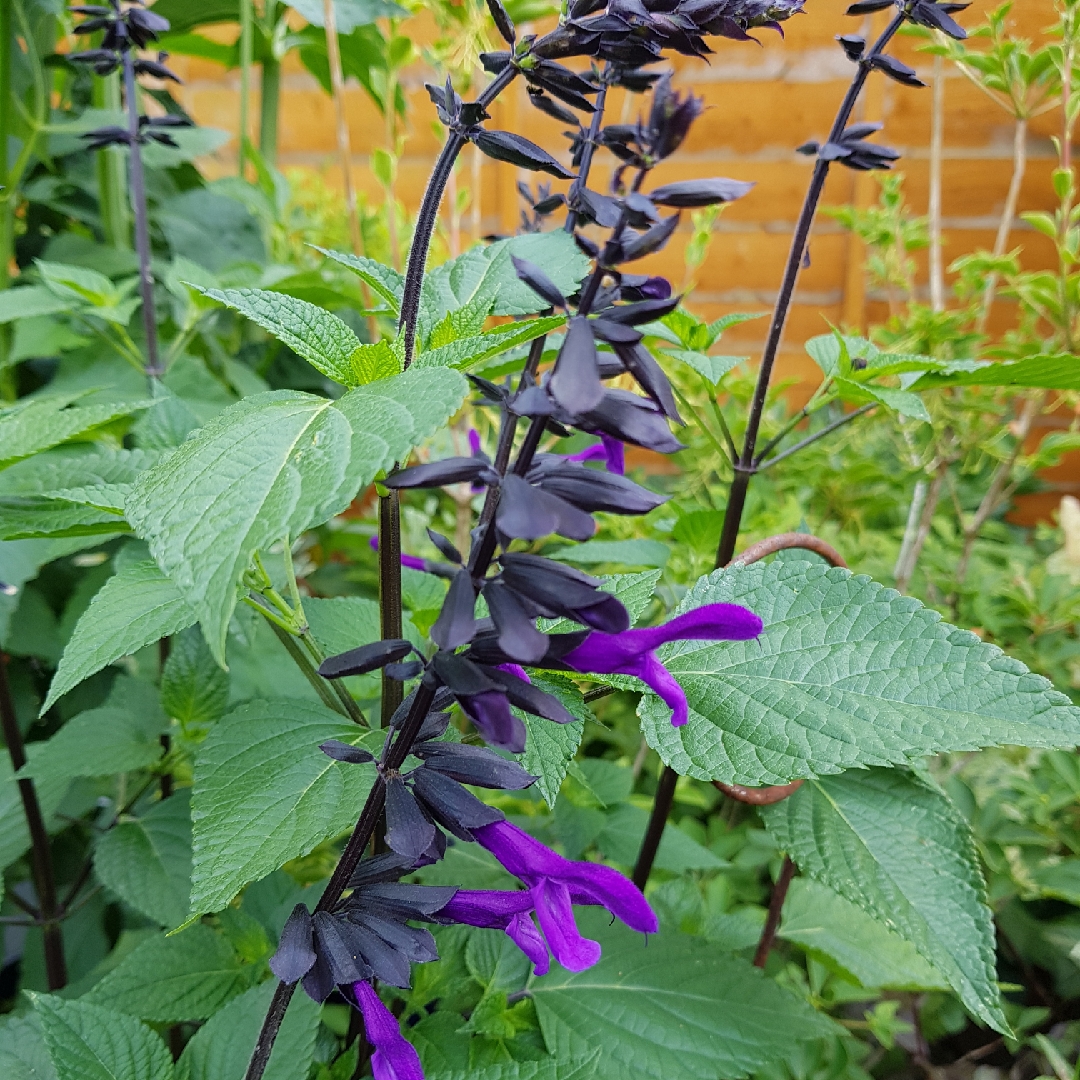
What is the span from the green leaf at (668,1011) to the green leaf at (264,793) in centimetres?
24

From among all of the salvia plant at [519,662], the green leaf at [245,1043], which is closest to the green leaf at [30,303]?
the salvia plant at [519,662]

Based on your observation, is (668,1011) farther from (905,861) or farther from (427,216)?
(427,216)

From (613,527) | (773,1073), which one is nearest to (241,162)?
(613,527)

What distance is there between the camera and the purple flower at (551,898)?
35cm

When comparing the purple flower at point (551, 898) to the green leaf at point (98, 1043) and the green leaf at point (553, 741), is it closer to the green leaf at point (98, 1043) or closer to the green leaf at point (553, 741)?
the green leaf at point (553, 741)

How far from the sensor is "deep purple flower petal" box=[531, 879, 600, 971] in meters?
0.34

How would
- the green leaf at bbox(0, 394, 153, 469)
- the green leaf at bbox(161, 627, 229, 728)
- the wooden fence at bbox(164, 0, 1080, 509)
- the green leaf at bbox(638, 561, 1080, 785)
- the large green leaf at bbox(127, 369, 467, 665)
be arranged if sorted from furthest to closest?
the wooden fence at bbox(164, 0, 1080, 509) < the green leaf at bbox(161, 627, 229, 728) < the green leaf at bbox(0, 394, 153, 469) < the green leaf at bbox(638, 561, 1080, 785) < the large green leaf at bbox(127, 369, 467, 665)

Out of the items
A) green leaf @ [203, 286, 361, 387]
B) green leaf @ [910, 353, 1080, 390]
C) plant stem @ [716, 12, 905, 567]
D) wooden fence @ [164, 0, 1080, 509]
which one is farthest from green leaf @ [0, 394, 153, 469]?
wooden fence @ [164, 0, 1080, 509]

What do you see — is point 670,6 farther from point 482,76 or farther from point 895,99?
point 895,99

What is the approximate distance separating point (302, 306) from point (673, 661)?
0.24m

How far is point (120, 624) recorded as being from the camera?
1.25 feet

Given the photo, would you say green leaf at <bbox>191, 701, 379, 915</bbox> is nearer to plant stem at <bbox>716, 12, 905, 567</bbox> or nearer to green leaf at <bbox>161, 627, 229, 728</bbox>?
green leaf at <bbox>161, 627, 229, 728</bbox>

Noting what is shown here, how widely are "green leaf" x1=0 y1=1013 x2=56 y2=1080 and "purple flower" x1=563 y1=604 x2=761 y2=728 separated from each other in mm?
342

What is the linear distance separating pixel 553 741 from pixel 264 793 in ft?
0.41
